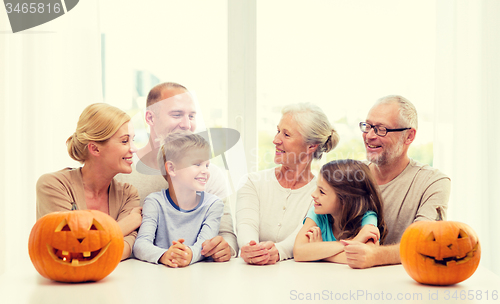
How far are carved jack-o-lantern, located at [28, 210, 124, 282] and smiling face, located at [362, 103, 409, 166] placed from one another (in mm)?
1049

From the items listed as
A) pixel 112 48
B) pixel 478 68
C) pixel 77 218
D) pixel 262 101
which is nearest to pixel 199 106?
pixel 262 101

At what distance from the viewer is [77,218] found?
1.41 metres

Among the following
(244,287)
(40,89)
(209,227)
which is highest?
(40,89)

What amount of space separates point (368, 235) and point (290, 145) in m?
0.48

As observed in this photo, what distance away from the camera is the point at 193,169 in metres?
1.75

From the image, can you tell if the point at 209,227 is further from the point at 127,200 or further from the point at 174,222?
the point at 127,200

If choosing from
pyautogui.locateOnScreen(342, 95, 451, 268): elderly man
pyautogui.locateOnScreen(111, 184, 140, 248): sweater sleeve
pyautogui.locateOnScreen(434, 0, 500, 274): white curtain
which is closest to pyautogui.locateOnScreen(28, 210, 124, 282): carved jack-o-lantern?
pyautogui.locateOnScreen(111, 184, 140, 248): sweater sleeve

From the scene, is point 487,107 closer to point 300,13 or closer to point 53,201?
point 300,13

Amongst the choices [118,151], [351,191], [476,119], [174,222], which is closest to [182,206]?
[174,222]

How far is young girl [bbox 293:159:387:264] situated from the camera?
5.49 feet

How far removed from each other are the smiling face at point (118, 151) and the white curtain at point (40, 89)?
0.68m

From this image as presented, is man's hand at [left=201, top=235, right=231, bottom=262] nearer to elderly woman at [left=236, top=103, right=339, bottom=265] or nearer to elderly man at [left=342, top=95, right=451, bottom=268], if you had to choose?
elderly woman at [left=236, top=103, right=339, bottom=265]

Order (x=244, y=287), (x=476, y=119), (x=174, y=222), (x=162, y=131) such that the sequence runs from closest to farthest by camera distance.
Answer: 1. (x=244, y=287)
2. (x=174, y=222)
3. (x=162, y=131)
4. (x=476, y=119)

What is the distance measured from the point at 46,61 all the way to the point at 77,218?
1.30 meters
